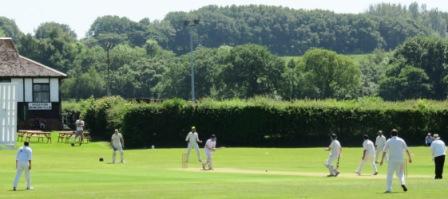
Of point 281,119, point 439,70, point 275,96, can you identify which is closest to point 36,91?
point 281,119

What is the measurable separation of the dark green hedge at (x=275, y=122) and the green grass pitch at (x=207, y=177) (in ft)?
22.4

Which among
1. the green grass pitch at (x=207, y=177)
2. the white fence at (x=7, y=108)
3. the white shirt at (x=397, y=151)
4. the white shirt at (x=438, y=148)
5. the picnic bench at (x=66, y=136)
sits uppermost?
the white fence at (x=7, y=108)

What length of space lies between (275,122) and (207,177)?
37.8 m

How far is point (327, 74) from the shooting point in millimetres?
158125

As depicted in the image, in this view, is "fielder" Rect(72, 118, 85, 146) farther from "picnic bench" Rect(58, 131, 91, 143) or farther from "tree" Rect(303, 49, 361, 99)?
"tree" Rect(303, 49, 361, 99)

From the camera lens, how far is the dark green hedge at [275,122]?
81.8 m

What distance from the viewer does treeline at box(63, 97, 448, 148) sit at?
81.8 m

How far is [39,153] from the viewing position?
2704 inches

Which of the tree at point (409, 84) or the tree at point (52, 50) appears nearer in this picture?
the tree at point (409, 84)

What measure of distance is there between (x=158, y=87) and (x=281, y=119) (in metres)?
98.0

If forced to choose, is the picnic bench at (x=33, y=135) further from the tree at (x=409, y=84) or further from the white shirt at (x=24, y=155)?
the tree at (x=409, y=84)

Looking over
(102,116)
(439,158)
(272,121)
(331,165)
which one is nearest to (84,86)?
(102,116)

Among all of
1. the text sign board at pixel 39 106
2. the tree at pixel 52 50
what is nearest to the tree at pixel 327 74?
the tree at pixel 52 50

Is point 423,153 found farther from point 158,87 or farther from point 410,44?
point 158,87
